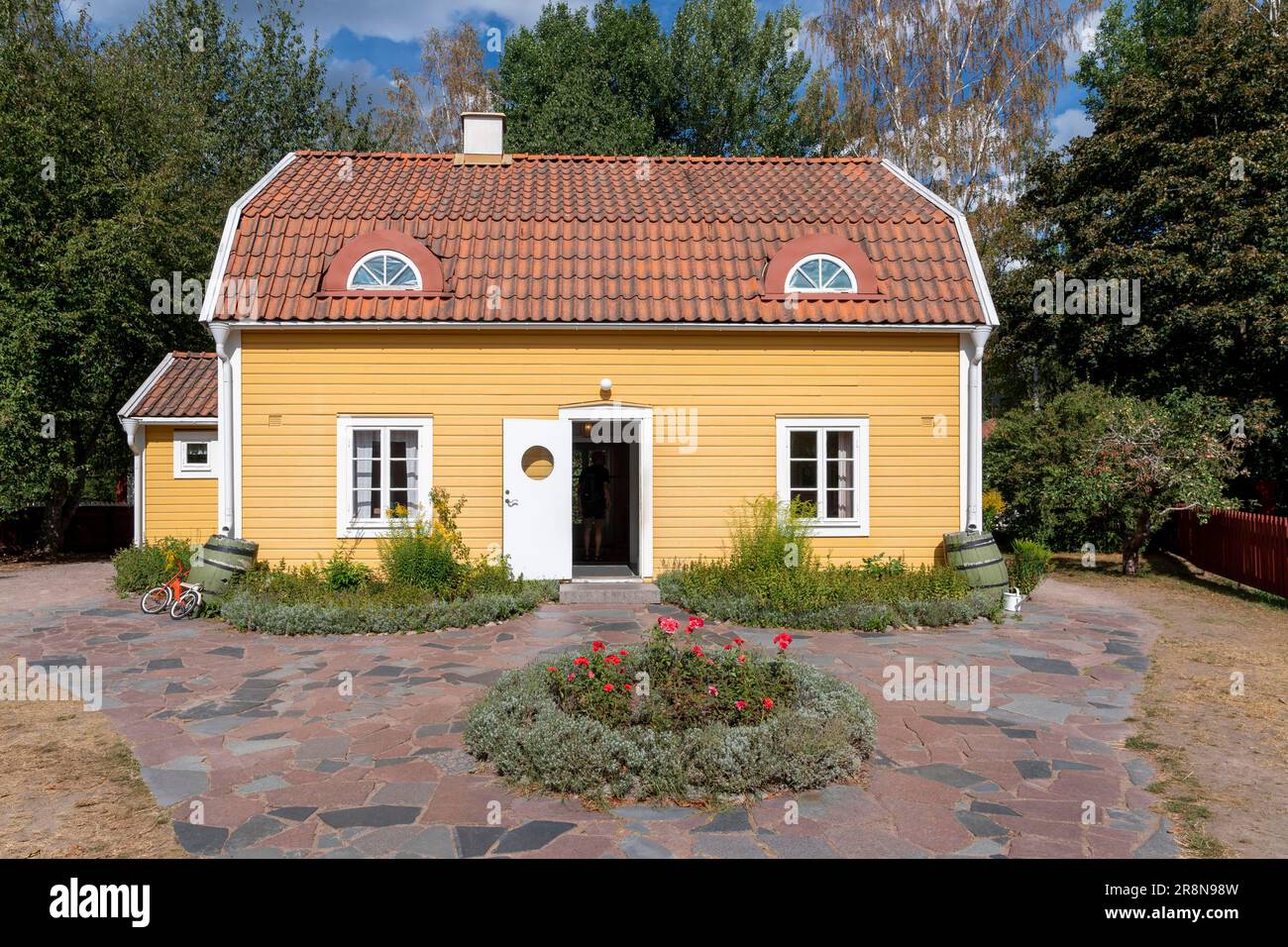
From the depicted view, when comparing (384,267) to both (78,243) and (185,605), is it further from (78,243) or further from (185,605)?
(78,243)

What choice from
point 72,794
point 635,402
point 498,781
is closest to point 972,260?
point 635,402

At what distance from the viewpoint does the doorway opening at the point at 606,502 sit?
12.6 m

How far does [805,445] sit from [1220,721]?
663 cm

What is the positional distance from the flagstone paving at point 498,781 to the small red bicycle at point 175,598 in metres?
0.58

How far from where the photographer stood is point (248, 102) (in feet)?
89.1

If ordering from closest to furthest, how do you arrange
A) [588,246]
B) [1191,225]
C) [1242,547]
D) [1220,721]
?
1. [1220,721]
2. [588,246]
3. [1242,547]
4. [1191,225]

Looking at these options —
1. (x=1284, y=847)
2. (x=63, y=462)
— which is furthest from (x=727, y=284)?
(x=63, y=462)

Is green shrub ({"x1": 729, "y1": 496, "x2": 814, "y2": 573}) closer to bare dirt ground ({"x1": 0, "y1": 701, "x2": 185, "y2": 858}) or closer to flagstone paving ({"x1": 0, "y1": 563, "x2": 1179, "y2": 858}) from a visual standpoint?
flagstone paving ({"x1": 0, "y1": 563, "x2": 1179, "y2": 858})

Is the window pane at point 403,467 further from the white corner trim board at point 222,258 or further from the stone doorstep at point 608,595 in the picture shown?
the white corner trim board at point 222,258

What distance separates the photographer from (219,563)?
10875 millimetres

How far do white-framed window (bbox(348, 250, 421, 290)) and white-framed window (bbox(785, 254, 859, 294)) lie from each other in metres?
5.42

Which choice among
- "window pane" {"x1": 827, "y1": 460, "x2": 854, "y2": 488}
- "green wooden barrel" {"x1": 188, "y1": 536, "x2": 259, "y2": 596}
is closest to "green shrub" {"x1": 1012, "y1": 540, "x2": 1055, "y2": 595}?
"window pane" {"x1": 827, "y1": 460, "x2": 854, "y2": 488}

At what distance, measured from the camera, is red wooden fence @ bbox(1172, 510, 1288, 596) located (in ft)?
43.0
